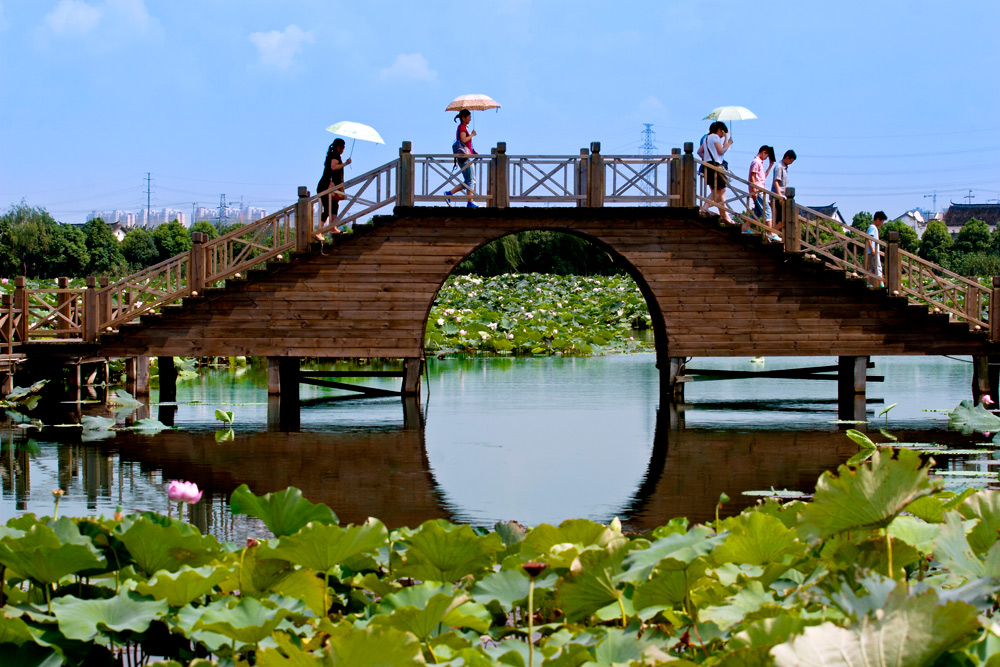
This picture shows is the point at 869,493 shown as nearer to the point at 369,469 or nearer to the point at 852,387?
the point at 369,469

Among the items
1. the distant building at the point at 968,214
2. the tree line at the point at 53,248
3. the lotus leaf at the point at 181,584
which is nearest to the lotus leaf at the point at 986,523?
the lotus leaf at the point at 181,584

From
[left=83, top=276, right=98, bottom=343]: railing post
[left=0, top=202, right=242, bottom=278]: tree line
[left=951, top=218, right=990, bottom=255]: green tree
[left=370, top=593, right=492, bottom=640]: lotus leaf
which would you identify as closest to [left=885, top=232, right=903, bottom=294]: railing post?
[left=83, top=276, right=98, bottom=343]: railing post

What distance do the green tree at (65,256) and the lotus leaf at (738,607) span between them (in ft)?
218

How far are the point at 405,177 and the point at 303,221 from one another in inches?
66.8

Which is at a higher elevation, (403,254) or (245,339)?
(403,254)

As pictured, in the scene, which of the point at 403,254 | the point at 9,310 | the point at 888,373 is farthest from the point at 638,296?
the point at 9,310

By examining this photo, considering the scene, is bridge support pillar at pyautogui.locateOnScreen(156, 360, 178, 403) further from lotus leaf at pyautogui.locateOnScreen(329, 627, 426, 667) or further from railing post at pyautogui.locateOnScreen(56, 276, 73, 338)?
lotus leaf at pyautogui.locateOnScreen(329, 627, 426, 667)

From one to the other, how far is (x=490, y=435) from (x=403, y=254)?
4.05 meters

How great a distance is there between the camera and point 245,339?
58.0ft

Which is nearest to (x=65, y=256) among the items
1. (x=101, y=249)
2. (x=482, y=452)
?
(x=101, y=249)

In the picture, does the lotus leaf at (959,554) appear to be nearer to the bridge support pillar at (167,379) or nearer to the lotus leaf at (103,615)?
the lotus leaf at (103,615)

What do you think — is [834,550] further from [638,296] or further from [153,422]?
[638,296]

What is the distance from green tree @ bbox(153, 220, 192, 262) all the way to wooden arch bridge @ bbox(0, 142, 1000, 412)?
63.7 metres

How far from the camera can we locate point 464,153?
57.4 feet
